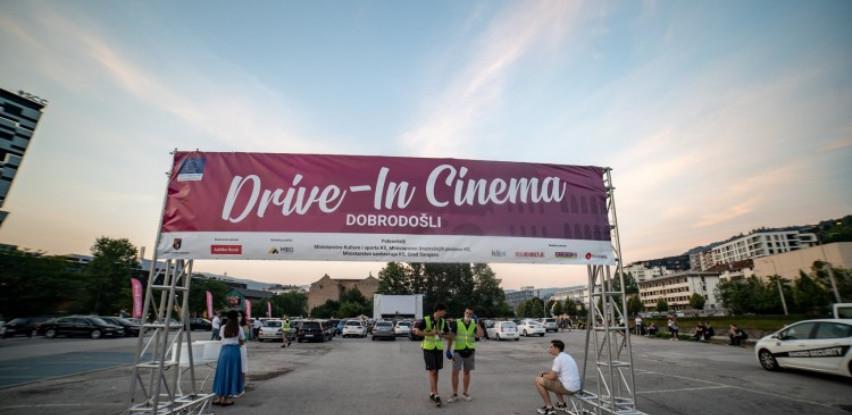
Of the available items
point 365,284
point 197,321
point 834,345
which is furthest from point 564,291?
point 834,345

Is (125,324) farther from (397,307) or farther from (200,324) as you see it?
(397,307)

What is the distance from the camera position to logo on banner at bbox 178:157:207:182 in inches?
261

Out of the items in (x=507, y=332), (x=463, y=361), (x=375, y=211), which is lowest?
(x=507, y=332)

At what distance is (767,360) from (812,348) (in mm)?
1664

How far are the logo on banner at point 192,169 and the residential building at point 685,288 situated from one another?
11200 centimetres

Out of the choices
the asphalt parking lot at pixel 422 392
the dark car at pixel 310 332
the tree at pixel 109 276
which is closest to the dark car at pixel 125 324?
the dark car at pixel 310 332

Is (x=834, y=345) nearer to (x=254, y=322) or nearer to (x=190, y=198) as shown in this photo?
(x=190, y=198)

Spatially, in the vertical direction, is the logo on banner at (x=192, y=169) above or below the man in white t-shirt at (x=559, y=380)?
above

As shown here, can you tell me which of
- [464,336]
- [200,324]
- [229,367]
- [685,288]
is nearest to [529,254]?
[464,336]

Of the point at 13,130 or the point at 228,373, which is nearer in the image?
the point at 228,373

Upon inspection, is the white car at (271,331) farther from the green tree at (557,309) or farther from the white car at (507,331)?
the green tree at (557,309)

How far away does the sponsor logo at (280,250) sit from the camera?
641cm

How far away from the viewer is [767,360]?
1138 cm

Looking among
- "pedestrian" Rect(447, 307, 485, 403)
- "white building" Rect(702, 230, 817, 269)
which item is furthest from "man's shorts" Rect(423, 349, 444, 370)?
"white building" Rect(702, 230, 817, 269)
